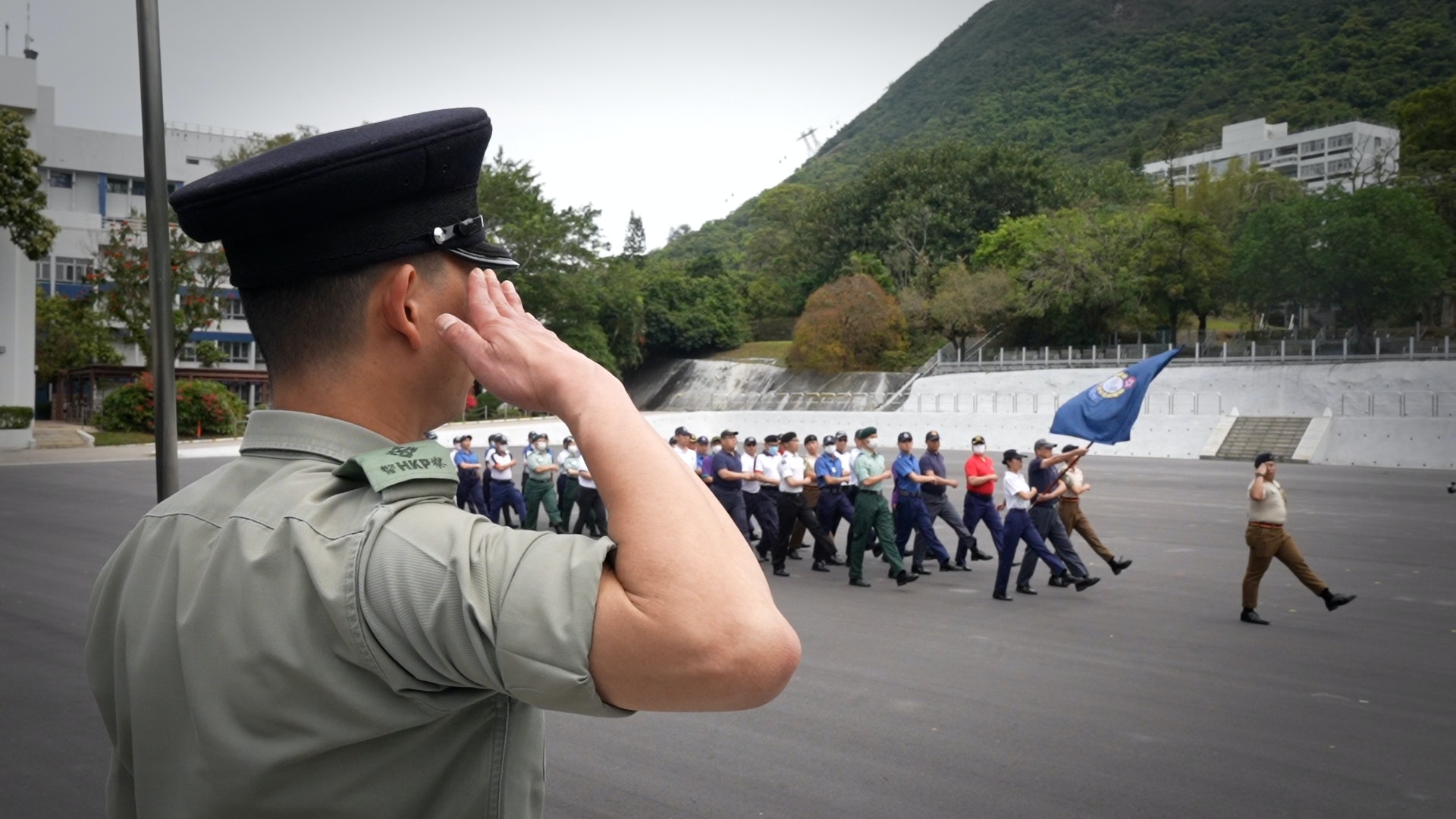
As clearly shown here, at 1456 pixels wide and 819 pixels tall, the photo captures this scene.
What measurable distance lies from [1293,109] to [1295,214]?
62.8 metres

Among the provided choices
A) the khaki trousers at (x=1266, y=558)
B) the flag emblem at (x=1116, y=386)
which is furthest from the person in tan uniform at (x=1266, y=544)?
the flag emblem at (x=1116, y=386)

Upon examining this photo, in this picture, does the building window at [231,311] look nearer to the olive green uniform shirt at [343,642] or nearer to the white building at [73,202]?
the white building at [73,202]

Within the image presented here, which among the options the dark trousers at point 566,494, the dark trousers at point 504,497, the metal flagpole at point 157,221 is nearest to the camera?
the metal flagpole at point 157,221

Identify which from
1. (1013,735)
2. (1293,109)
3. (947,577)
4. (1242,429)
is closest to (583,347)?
(1242,429)

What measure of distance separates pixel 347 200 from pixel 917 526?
1342 cm

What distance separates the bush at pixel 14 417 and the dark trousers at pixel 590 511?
23.4 m

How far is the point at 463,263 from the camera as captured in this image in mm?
1263

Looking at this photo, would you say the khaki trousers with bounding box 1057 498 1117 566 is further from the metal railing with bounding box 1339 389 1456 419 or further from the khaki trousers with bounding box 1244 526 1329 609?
the metal railing with bounding box 1339 389 1456 419

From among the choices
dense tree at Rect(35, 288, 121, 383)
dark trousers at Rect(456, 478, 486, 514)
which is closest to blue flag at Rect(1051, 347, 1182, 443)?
dark trousers at Rect(456, 478, 486, 514)

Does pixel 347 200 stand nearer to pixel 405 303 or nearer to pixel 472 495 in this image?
pixel 405 303

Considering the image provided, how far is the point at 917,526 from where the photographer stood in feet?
46.3

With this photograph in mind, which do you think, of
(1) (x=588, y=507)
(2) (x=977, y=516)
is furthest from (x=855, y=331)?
(2) (x=977, y=516)

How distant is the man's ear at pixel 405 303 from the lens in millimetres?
1215

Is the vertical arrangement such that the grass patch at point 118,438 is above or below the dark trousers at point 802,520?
below
